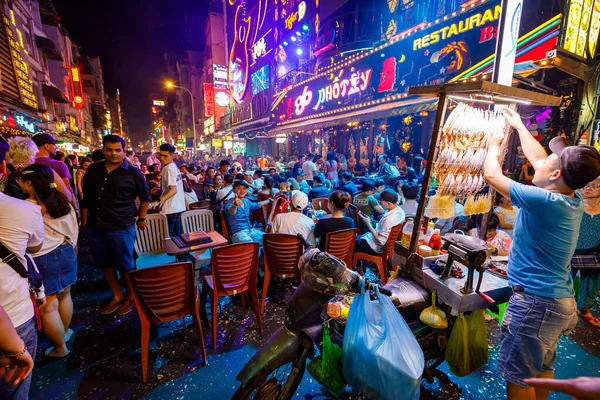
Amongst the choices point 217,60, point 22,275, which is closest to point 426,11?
point 22,275

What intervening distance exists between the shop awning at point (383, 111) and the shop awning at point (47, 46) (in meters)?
18.1

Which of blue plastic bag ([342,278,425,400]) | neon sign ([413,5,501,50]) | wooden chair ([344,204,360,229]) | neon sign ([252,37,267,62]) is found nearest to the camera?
blue plastic bag ([342,278,425,400])

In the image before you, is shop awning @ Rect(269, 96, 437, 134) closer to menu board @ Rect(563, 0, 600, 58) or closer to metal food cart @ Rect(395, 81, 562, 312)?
menu board @ Rect(563, 0, 600, 58)

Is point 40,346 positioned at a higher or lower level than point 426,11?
lower

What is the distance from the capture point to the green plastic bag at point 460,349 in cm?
243

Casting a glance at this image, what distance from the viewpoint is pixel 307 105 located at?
1491 cm

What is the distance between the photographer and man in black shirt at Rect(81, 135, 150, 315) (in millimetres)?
3803

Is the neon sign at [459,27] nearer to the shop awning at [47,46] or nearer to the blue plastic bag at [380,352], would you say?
the blue plastic bag at [380,352]

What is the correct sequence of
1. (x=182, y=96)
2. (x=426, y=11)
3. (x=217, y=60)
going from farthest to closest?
1. (x=182, y=96)
2. (x=217, y=60)
3. (x=426, y=11)

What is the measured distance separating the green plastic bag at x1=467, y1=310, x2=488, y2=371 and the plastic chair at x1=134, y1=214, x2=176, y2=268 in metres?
4.10

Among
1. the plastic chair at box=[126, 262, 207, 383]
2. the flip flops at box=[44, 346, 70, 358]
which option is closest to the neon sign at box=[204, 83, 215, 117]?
the flip flops at box=[44, 346, 70, 358]

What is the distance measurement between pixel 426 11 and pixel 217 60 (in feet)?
118

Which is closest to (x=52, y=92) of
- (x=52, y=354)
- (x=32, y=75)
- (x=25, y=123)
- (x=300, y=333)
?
(x=32, y=75)

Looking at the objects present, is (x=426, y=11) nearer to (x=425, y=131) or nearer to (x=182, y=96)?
(x=425, y=131)
